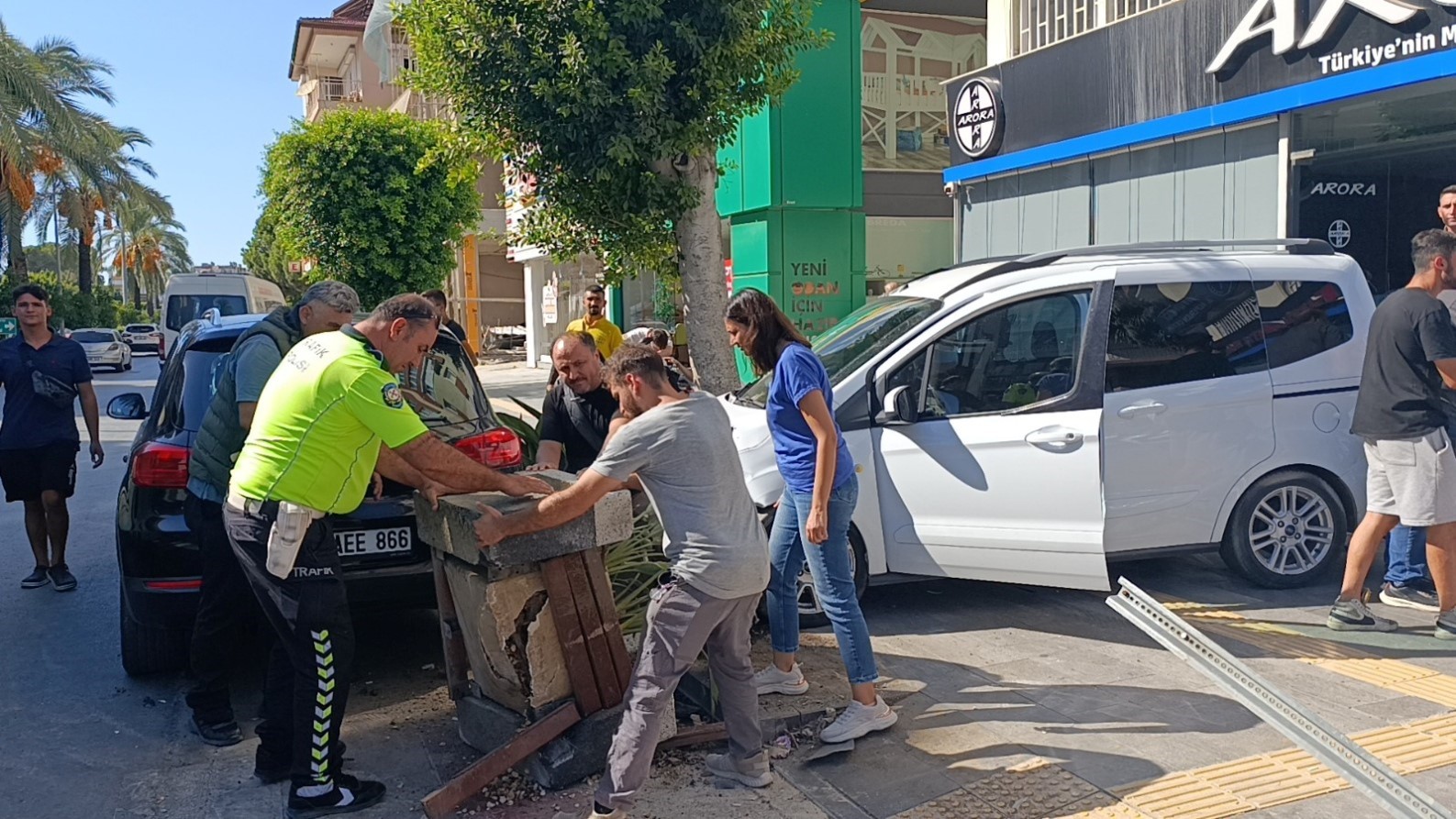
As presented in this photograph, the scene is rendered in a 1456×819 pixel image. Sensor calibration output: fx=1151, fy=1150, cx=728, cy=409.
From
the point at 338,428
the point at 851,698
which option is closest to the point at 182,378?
the point at 338,428

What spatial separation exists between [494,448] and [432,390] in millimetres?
447

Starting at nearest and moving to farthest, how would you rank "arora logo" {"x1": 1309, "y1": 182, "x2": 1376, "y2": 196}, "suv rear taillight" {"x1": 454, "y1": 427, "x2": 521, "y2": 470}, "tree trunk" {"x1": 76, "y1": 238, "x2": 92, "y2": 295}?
"suv rear taillight" {"x1": 454, "y1": 427, "x2": 521, "y2": 470} → "arora logo" {"x1": 1309, "y1": 182, "x2": 1376, "y2": 196} → "tree trunk" {"x1": 76, "y1": 238, "x2": 92, "y2": 295}

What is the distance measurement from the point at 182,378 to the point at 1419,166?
1202cm

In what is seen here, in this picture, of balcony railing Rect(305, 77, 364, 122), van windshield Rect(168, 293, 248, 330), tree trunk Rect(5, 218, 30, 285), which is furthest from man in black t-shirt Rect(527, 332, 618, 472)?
balcony railing Rect(305, 77, 364, 122)

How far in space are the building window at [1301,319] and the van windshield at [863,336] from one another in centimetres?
184

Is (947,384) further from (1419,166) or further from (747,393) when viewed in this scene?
(1419,166)

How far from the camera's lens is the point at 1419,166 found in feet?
39.4

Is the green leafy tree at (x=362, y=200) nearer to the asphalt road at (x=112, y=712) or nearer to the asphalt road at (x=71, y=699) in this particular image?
the asphalt road at (x=71, y=699)

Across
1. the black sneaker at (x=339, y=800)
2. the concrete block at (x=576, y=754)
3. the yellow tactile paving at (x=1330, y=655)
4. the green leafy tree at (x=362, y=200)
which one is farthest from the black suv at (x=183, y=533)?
the green leafy tree at (x=362, y=200)

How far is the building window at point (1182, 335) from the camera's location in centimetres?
604

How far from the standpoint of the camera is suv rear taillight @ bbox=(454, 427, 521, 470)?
5363 mm

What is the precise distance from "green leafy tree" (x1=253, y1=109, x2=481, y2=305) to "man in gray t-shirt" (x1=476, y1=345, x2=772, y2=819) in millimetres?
16683

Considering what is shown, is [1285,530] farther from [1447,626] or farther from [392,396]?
[392,396]

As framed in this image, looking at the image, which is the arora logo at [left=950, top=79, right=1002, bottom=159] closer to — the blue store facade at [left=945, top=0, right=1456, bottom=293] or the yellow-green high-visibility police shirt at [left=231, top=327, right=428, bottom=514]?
the blue store facade at [left=945, top=0, right=1456, bottom=293]
